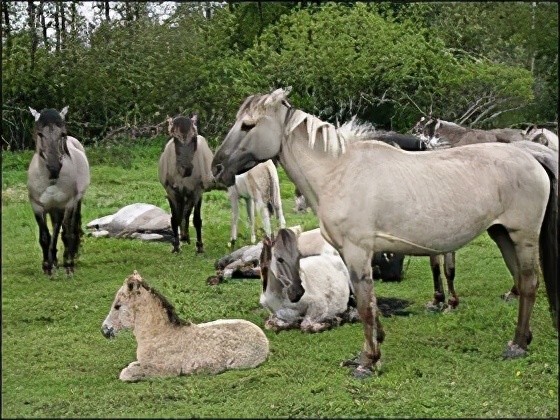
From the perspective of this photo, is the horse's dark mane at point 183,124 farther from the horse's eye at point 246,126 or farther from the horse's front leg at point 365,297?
the horse's front leg at point 365,297

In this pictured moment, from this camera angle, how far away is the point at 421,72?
2327 centimetres

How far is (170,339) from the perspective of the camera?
620 centimetres

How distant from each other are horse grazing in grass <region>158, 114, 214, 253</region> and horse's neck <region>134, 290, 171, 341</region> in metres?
5.62

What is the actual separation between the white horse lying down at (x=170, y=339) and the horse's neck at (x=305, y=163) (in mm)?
1168

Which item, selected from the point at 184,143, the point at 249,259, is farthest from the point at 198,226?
the point at 249,259

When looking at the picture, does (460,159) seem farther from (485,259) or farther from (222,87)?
(222,87)

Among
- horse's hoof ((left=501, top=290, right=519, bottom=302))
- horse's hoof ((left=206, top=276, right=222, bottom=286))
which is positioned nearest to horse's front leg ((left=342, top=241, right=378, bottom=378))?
horse's hoof ((left=501, top=290, right=519, bottom=302))

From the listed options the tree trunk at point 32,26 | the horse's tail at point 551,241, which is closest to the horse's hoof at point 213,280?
the horse's tail at point 551,241

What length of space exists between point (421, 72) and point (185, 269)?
14.3 m

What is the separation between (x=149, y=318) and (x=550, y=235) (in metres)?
3.17

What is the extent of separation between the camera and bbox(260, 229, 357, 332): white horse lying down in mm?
7547

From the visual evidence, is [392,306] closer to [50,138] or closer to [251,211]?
[50,138]

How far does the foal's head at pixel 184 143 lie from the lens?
1186cm

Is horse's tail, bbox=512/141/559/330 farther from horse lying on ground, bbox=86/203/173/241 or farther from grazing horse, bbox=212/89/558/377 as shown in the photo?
horse lying on ground, bbox=86/203/173/241
